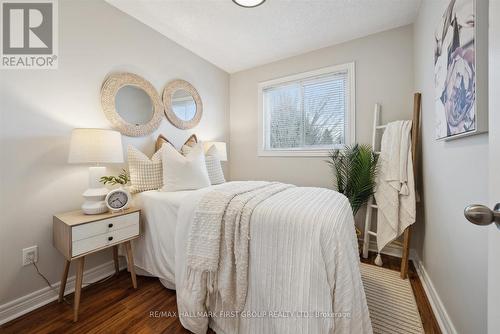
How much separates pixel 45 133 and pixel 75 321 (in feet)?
4.44

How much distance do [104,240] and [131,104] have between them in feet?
4.41

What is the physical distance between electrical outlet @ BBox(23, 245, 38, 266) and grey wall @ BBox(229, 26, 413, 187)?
7.97ft

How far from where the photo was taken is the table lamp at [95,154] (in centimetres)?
147

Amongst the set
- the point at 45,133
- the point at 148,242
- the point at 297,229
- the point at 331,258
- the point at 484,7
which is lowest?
the point at 148,242

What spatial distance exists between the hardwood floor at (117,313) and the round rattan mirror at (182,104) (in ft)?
5.91

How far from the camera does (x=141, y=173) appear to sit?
76.5 inches

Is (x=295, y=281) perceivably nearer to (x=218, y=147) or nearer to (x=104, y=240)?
(x=104, y=240)

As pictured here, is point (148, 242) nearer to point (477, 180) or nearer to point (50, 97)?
point (50, 97)

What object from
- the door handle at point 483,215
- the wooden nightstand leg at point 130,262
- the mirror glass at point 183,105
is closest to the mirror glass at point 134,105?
the mirror glass at point 183,105

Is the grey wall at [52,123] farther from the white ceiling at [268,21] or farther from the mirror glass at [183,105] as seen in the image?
the mirror glass at [183,105]

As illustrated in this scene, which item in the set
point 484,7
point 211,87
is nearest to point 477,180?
point 484,7

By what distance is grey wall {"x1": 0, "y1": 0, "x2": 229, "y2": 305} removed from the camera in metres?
1.42

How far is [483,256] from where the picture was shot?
0.88m

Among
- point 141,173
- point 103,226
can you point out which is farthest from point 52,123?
point 103,226
